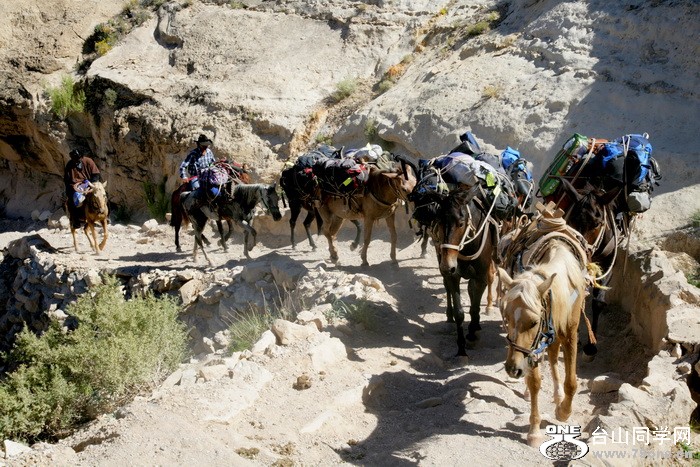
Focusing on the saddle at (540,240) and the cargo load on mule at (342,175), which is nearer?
the saddle at (540,240)

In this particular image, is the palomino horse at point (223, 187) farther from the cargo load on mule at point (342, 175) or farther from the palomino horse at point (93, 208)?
the cargo load on mule at point (342, 175)

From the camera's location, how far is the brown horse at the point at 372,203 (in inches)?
437

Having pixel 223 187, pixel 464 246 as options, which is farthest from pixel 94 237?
pixel 464 246

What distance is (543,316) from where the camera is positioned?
17.1ft

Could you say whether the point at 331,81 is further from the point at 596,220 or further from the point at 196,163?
the point at 596,220

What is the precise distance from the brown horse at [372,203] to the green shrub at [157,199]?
778cm

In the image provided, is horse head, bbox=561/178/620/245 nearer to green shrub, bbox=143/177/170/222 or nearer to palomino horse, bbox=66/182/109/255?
palomino horse, bbox=66/182/109/255

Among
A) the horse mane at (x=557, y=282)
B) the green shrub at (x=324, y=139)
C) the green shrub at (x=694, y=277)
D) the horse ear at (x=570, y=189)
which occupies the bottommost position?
the green shrub at (x=694, y=277)

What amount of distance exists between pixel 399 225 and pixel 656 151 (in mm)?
5083

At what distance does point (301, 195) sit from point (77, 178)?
5.69 meters

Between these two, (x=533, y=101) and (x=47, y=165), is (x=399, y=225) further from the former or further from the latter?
(x=47, y=165)

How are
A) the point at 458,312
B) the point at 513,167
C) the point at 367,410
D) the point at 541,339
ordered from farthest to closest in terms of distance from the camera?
the point at 513,167 < the point at 458,312 < the point at 367,410 < the point at 541,339

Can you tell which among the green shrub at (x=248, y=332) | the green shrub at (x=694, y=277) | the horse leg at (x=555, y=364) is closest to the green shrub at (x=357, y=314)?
the green shrub at (x=248, y=332)

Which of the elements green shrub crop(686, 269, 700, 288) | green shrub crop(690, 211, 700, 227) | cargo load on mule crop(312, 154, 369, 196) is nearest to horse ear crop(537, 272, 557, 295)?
green shrub crop(686, 269, 700, 288)
